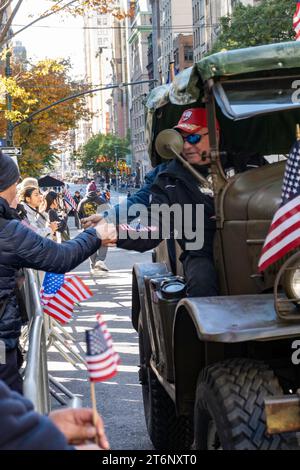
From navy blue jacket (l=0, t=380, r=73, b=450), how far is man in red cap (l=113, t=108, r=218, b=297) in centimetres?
276

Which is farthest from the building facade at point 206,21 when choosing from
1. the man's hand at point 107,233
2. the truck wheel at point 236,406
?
the truck wheel at point 236,406

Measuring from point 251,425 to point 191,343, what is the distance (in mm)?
1013

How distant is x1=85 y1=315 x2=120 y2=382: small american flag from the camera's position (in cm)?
229

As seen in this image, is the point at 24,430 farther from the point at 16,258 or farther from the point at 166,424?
the point at 166,424

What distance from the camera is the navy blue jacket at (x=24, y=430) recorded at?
6.24 feet

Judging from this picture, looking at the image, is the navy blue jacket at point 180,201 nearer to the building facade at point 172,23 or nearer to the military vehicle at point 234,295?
the military vehicle at point 234,295

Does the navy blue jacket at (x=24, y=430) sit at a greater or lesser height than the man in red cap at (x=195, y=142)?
lesser

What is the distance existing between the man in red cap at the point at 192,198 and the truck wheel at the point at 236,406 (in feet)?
2.36

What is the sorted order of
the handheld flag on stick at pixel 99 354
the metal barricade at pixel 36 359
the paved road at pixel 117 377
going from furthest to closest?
the paved road at pixel 117 377 < the metal barricade at pixel 36 359 < the handheld flag on stick at pixel 99 354

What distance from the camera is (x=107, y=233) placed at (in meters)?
5.05

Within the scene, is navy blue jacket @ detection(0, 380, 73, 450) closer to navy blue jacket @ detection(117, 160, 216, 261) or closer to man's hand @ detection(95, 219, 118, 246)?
navy blue jacket @ detection(117, 160, 216, 261)
